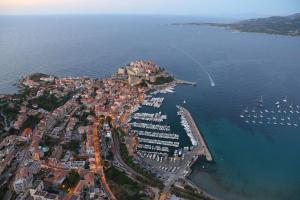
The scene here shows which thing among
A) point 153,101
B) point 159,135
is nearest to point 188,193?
point 159,135

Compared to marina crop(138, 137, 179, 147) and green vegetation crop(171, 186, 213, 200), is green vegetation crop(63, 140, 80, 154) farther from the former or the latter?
green vegetation crop(171, 186, 213, 200)

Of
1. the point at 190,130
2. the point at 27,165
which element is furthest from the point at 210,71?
the point at 27,165

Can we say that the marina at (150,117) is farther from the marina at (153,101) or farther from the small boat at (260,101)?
the small boat at (260,101)

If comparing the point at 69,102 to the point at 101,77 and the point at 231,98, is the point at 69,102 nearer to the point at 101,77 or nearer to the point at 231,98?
the point at 101,77

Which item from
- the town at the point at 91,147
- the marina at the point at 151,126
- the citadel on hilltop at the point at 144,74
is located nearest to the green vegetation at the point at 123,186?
the town at the point at 91,147

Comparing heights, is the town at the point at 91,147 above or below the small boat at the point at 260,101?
below

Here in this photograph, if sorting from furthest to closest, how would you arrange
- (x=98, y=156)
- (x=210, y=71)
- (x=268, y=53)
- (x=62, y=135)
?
1. (x=268, y=53)
2. (x=210, y=71)
3. (x=62, y=135)
4. (x=98, y=156)

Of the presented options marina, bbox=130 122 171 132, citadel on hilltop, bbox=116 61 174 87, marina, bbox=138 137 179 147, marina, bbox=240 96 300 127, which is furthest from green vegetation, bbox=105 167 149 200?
citadel on hilltop, bbox=116 61 174 87
